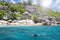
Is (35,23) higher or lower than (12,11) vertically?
lower

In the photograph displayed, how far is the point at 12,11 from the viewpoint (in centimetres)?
8431

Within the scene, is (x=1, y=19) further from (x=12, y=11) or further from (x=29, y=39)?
(x=29, y=39)

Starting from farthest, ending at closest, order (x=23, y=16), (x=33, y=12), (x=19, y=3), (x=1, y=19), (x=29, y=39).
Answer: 1. (x=19, y=3)
2. (x=33, y=12)
3. (x=23, y=16)
4. (x=1, y=19)
5. (x=29, y=39)

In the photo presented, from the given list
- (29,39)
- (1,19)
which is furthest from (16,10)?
(29,39)

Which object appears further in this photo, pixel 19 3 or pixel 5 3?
pixel 19 3

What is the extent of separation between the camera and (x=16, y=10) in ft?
282

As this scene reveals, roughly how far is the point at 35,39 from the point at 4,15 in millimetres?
49412

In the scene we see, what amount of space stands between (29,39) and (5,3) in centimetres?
6636

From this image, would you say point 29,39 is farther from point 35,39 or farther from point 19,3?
point 19,3

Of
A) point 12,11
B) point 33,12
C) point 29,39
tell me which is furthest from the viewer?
point 33,12

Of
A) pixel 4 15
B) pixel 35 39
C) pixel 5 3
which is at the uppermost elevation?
pixel 5 3

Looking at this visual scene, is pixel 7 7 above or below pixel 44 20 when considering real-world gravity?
above

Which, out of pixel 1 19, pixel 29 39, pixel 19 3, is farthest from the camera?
pixel 19 3

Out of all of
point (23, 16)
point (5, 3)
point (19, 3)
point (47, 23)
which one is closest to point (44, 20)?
point (47, 23)
